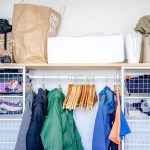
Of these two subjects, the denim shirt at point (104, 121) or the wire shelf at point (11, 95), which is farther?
the wire shelf at point (11, 95)

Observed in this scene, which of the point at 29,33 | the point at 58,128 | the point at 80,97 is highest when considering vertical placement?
the point at 29,33

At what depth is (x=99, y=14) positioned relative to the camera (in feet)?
8.73

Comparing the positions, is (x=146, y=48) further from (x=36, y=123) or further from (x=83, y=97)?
(x=36, y=123)

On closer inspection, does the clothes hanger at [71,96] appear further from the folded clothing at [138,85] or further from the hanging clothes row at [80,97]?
the folded clothing at [138,85]

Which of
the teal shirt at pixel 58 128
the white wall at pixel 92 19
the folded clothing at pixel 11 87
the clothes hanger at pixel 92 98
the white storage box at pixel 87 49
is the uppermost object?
the white wall at pixel 92 19

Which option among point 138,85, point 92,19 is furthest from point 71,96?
point 92,19

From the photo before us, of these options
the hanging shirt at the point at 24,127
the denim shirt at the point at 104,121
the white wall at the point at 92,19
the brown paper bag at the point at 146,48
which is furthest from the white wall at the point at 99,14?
the hanging shirt at the point at 24,127

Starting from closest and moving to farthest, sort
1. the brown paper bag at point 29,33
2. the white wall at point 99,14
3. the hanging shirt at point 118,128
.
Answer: the hanging shirt at point 118,128, the brown paper bag at point 29,33, the white wall at point 99,14

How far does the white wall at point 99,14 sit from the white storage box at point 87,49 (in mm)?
437

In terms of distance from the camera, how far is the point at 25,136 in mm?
2223

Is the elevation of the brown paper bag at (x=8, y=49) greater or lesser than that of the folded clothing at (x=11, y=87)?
greater

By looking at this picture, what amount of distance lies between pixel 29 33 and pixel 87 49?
559 millimetres

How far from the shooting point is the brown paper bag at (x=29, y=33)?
2.29 m

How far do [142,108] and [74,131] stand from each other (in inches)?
27.9
